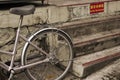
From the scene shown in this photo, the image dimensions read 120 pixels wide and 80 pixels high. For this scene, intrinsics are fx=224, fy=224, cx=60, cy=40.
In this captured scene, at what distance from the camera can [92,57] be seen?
15.7 feet

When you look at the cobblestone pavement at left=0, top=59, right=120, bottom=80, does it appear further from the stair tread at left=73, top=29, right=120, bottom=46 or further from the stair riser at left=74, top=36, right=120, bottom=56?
the stair tread at left=73, top=29, right=120, bottom=46

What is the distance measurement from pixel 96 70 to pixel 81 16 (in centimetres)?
137

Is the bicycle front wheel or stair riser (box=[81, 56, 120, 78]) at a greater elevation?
the bicycle front wheel

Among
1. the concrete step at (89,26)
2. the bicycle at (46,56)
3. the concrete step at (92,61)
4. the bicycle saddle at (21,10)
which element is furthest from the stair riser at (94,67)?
the bicycle saddle at (21,10)

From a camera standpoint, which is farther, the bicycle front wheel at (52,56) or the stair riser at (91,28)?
the stair riser at (91,28)

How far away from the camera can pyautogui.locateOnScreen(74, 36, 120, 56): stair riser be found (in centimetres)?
485

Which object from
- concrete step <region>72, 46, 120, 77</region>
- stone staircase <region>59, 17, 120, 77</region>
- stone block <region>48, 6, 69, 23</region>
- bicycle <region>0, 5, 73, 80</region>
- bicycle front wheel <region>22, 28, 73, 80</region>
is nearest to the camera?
bicycle <region>0, 5, 73, 80</region>

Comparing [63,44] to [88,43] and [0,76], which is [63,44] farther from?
[0,76]

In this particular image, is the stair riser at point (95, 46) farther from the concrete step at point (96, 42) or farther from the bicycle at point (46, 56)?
the bicycle at point (46, 56)

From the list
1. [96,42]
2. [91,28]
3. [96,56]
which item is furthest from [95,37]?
[96,56]

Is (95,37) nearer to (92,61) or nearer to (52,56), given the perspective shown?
(92,61)

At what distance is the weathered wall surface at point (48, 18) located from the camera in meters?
4.21

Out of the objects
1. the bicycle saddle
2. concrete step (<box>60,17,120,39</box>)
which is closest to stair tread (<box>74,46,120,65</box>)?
concrete step (<box>60,17,120,39</box>)

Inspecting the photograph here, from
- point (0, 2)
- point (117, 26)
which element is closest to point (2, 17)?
point (0, 2)
